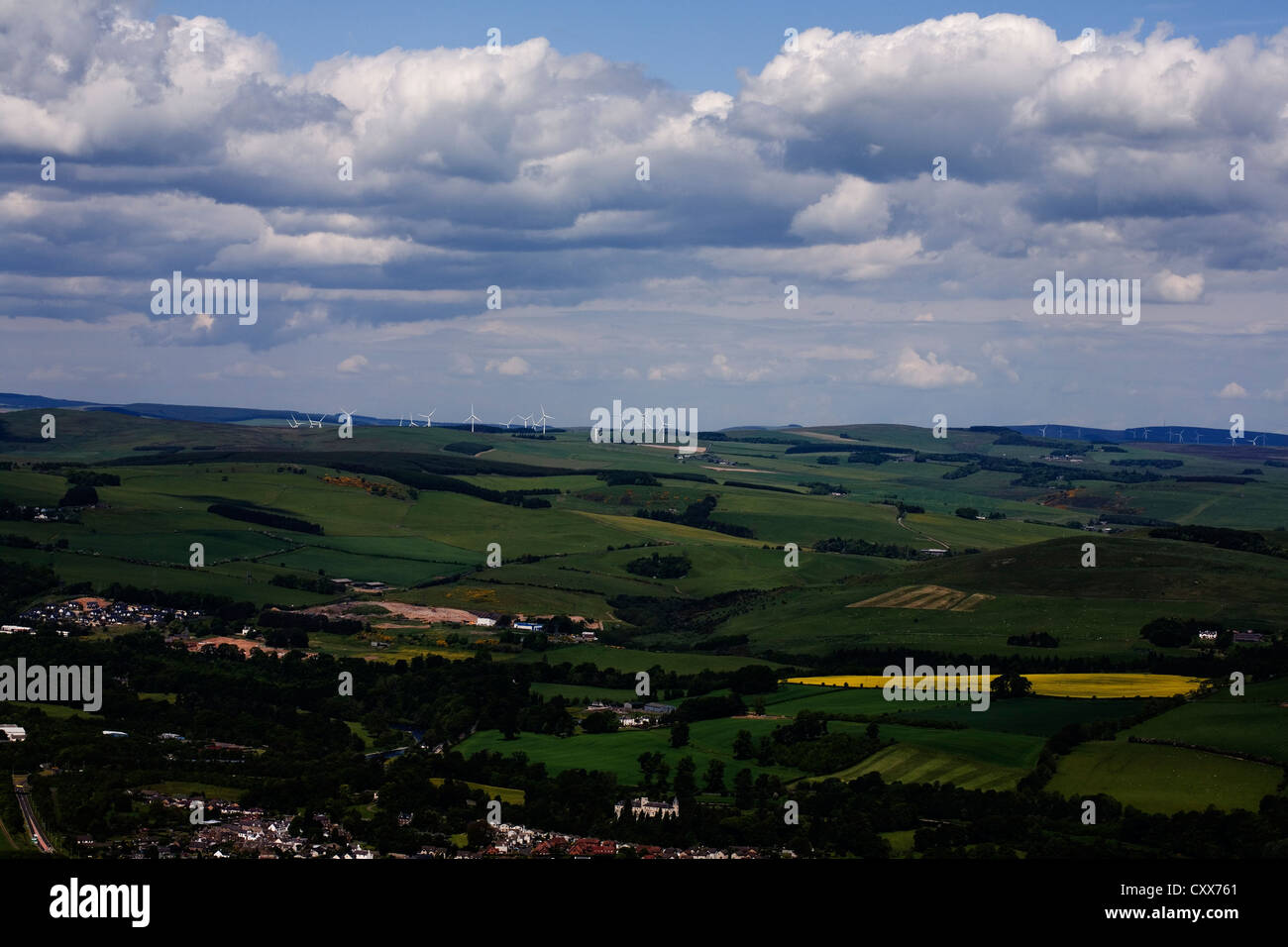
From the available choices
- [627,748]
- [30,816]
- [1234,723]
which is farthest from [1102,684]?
[30,816]

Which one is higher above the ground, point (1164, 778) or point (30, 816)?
point (1164, 778)

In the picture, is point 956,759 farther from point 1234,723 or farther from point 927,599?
point 927,599

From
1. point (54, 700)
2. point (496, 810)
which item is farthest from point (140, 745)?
point (496, 810)

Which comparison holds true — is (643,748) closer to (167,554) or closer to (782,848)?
(782,848)

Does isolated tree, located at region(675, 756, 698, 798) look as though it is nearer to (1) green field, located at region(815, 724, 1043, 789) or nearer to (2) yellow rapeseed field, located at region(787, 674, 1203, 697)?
(1) green field, located at region(815, 724, 1043, 789)

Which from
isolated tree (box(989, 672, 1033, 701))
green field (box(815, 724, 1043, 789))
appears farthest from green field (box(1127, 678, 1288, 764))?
isolated tree (box(989, 672, 1033, 701))
